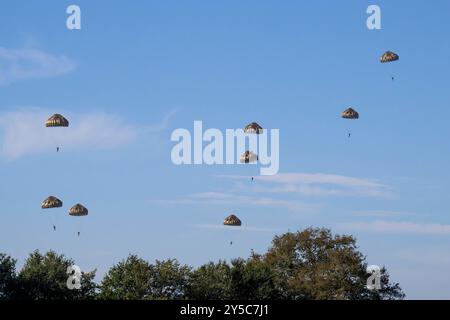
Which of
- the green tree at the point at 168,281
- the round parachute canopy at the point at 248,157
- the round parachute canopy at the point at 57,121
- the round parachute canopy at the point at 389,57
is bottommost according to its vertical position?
the green tree at the point at 168,281

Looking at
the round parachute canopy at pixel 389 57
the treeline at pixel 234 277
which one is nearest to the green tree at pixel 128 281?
the treeline at pixel 234 277

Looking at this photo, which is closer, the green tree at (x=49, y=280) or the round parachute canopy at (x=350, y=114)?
the round parachute canopy at (x=350, y=114)

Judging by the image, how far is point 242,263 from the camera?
356 ft

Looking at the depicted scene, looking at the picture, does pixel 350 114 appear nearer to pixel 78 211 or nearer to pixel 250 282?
pixel 250 282

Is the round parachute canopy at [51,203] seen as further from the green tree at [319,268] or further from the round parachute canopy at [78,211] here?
the green tree at [319,268]

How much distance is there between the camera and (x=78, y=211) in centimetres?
9094

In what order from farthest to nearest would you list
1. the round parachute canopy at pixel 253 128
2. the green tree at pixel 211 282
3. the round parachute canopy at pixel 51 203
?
1. the green tree at pixel 211 282
2. the round parachute canopy at pixel 51 203
3. the round parachute canopy at pixel 253 128

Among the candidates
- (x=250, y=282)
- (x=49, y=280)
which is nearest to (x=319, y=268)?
(x=250, y=282)

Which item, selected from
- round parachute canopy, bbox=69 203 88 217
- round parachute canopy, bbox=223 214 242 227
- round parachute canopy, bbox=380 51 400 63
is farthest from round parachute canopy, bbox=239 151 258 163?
round parachute canopy, bbox=69 203 88 217

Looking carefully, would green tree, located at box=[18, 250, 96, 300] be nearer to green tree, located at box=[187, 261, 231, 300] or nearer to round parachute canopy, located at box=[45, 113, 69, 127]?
green tree, located at box=[187, 261, 231, 300]

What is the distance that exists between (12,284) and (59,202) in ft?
68.7

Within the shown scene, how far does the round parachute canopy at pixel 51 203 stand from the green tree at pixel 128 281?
1377cm

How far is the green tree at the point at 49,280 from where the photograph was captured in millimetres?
107125

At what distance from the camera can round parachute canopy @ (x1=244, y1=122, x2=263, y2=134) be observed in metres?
87.4
